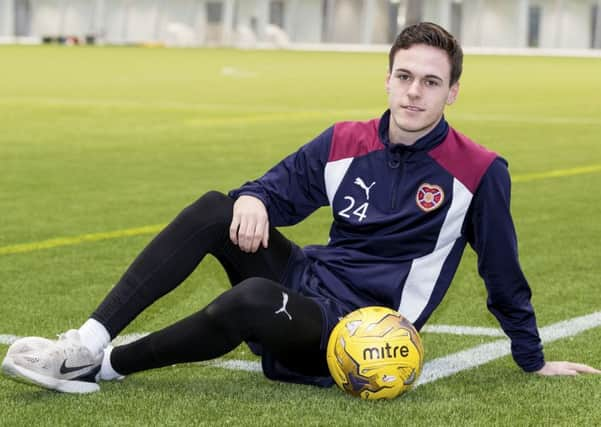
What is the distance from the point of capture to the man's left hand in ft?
16.7

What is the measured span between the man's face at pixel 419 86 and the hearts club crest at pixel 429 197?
0.21 m

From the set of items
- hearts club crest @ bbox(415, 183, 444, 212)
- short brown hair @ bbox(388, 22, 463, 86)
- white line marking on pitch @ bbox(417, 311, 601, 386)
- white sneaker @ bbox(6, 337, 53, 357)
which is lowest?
white line marking on pitch @ bbox(417, 311, 601, 386)

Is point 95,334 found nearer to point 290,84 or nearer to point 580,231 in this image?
point 580,231

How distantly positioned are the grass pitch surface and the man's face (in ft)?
3.14

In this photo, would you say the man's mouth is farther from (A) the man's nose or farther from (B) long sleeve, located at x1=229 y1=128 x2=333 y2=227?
(B) long sleeve, located at x1=229 y1=128 x2=333 y2=227

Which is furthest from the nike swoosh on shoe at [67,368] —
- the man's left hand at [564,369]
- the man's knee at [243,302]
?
the man's left hand at [564,369]

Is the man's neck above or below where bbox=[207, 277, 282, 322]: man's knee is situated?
above

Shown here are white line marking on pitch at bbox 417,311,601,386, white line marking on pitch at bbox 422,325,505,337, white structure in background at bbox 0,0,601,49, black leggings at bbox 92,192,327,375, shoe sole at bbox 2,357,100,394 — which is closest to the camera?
shoe sole at bbox 2,357,100,394

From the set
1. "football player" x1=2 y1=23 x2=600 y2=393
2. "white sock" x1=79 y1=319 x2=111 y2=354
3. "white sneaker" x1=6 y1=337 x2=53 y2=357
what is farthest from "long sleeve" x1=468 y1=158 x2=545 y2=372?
"white sneaker" x1=6 y1=337 x2=53 y2=357

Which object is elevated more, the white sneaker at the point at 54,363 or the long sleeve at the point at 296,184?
the long sleeve at the point at 296,184

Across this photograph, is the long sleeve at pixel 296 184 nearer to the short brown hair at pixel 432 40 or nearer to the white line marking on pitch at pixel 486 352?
the short brown hair at pixel 432 40

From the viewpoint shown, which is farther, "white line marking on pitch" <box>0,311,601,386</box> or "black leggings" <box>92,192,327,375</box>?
"white line marking on pitch" <box>0,311,601,386</box>

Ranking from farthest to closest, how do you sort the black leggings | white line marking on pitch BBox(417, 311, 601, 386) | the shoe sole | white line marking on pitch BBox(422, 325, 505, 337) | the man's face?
white line marking on pitch BBox(422, 325, 505, 337) < white line marking on pitch BBox(417, 311, 601, 386) < the man's face < the black leggings < the shoe sole

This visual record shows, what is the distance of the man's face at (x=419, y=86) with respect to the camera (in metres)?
4.71
